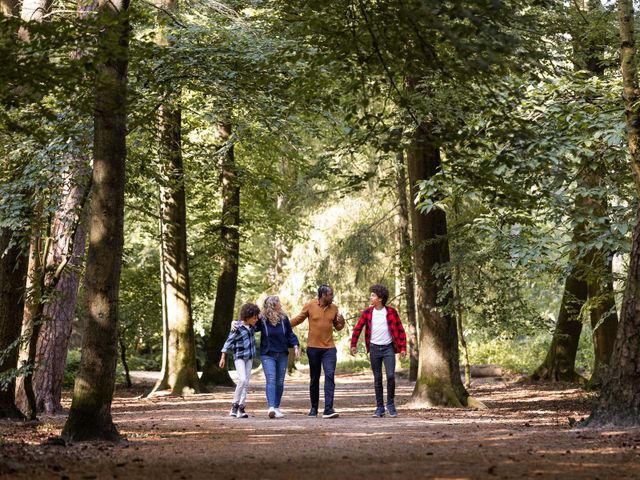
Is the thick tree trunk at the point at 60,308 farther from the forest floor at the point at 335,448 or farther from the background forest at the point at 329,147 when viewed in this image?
the forest floor at the point at 335,448

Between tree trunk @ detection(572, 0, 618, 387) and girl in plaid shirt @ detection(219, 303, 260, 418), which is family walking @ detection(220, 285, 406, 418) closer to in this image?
girl in plaid shirt @ detection(219, 303, 260, 418)

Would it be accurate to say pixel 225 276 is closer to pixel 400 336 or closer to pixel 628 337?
pixel 400 336

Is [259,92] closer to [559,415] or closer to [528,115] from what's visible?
[528,115]

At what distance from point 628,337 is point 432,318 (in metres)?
5.86

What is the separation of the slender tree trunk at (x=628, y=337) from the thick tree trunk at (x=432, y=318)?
16.9ft

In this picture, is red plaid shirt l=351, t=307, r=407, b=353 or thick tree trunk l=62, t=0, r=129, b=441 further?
red plaid shirt l=351, t=307, r=407, b=353

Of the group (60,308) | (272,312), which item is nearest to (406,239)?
(272,312)

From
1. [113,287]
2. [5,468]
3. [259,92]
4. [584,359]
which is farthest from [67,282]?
[584,359]

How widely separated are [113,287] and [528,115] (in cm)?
718

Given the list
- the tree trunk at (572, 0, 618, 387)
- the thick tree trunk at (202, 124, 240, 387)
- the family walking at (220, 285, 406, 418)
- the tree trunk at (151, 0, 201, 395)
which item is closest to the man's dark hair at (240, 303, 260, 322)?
the family walking at (220, 285, 406, 418)

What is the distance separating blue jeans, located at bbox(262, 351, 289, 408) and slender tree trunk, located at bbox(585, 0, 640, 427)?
511 cm

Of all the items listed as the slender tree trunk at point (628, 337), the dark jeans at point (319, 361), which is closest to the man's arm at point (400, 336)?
the dark jeans at point (319, 361)

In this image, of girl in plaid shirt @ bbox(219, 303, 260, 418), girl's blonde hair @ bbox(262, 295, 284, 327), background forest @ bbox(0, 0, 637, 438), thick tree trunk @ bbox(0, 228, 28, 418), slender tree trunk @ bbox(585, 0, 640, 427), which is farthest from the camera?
girl in plaid shirt @ bbox(219, 303, 260, 418)

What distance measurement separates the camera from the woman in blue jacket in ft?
45.4
